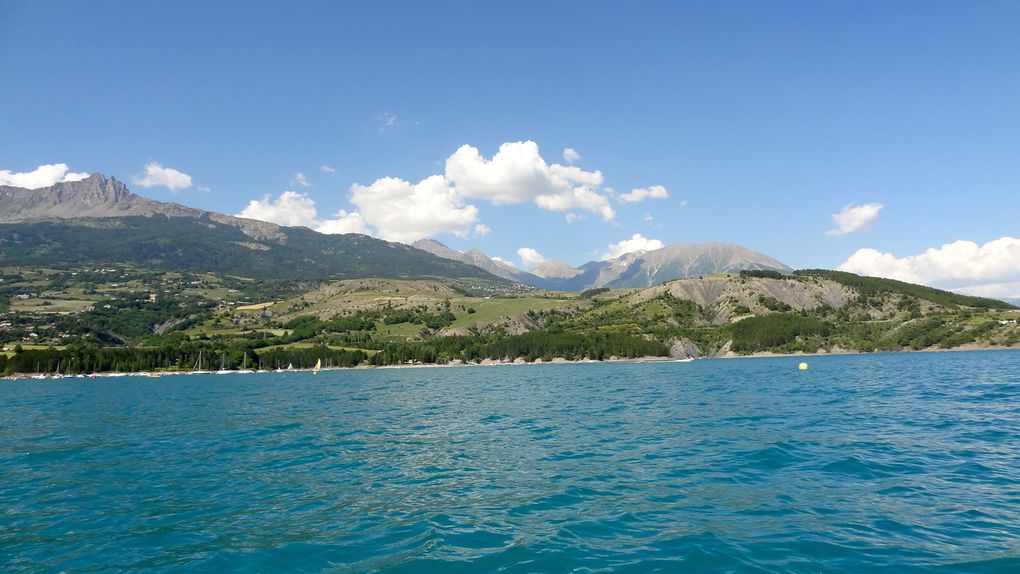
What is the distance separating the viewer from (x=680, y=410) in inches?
1705

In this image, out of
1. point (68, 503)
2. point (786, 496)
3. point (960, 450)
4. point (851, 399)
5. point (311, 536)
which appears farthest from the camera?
point (851, 399)

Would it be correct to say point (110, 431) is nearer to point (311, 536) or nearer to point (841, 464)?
point (311, 536)

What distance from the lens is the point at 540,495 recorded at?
19703 millimetres

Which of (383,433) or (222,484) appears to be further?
(383,433)

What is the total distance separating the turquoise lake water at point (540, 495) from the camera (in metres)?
13.8

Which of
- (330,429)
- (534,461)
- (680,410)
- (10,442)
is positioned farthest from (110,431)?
(680,410)

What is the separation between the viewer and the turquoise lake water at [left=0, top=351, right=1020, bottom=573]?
543 inches

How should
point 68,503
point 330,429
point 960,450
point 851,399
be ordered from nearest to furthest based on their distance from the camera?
1. point 68,503
2. point 960,450
3. point 330,429
4. point 851,399

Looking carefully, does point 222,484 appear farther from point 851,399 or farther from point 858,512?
point 851,399

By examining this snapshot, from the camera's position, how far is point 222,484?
23.2 meters

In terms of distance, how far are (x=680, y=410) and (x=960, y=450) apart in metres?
20.0

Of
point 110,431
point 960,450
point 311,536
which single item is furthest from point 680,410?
point 110,431

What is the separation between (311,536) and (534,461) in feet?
39.0

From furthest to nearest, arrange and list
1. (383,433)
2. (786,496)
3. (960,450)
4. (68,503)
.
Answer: (383,433) → (960,450) → (68,503) → (786,496)
